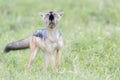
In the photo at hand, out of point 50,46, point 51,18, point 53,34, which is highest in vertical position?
point 51,18

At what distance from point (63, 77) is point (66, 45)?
2.14 m

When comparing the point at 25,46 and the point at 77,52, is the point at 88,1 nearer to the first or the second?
the point at 77,52

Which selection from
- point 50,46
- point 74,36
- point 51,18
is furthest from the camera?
point 74,36

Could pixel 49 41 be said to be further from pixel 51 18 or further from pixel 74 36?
pixel 74 36

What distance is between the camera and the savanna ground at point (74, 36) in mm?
8453

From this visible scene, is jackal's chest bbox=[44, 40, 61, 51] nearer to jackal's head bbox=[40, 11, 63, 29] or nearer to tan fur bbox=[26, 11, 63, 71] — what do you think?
tan fur bbox=[26, 11, 63, 71]

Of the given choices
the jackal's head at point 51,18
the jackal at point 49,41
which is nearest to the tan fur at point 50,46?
the jackal at point 49,41

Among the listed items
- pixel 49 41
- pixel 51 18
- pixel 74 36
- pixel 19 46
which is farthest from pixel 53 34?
pixel 74 36

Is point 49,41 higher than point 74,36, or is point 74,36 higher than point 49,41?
point 49,41

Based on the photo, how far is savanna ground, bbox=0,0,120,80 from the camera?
A: 27.7 ft

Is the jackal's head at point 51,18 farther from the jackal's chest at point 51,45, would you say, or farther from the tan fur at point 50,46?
the jackal's chest at point 51,45

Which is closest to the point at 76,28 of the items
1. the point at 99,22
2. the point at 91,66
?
the point at 99,22

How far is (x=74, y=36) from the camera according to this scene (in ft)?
35.7

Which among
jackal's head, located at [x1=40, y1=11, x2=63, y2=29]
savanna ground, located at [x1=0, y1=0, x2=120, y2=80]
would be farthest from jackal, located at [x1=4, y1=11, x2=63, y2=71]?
savanna ground, located at [x1=0, y1=0, x2=120, y2=80]
